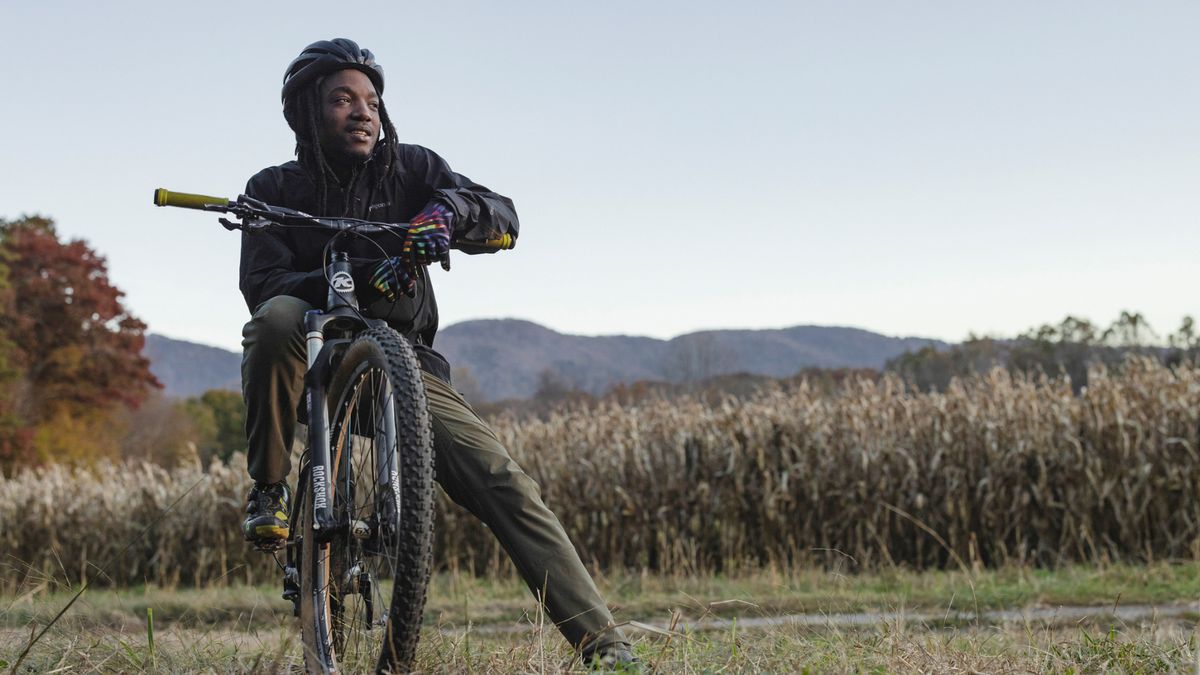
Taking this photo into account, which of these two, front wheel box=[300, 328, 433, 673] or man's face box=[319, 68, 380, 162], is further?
man's face box=[319, 68, 380, 162]

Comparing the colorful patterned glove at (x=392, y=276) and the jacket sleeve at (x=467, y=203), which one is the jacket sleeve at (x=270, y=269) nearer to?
the colorful patterned glove at (x=392, y=276)

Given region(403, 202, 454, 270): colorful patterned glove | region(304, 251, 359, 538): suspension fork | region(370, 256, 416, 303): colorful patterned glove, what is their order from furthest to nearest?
region(370, 256, 416, 303): colorful patterned glove < region(403, 202, 454, 270): colorful patterned glove < region(304, 251, 359, 538): suspension fork

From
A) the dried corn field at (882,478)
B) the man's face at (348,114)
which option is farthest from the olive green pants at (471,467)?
the dried corn field at (882,478)

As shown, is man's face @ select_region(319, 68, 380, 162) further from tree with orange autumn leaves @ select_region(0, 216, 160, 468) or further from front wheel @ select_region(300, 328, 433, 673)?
tree with orange autumn leaves @ select_region(0, 216, 160, 468)

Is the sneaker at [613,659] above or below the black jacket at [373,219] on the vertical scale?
below

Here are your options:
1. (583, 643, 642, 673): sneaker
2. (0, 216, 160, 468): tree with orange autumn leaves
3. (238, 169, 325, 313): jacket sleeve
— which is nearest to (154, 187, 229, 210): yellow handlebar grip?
(238, 169, 325, 313): jacket sleeve

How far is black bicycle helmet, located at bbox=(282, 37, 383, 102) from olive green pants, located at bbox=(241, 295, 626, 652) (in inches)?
31.4

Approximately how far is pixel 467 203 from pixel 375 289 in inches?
15.9

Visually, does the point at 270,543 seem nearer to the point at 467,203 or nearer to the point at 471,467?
the point at 471,467

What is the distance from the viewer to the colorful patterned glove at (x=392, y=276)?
10.7 feet

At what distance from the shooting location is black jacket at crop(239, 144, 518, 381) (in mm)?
3486

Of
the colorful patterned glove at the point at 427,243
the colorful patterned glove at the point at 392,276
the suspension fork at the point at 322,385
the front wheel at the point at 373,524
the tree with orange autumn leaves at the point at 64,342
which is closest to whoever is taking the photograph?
the front wheel at the point at 373,524

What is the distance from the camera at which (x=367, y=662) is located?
3020 mm

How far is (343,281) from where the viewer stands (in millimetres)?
3285
